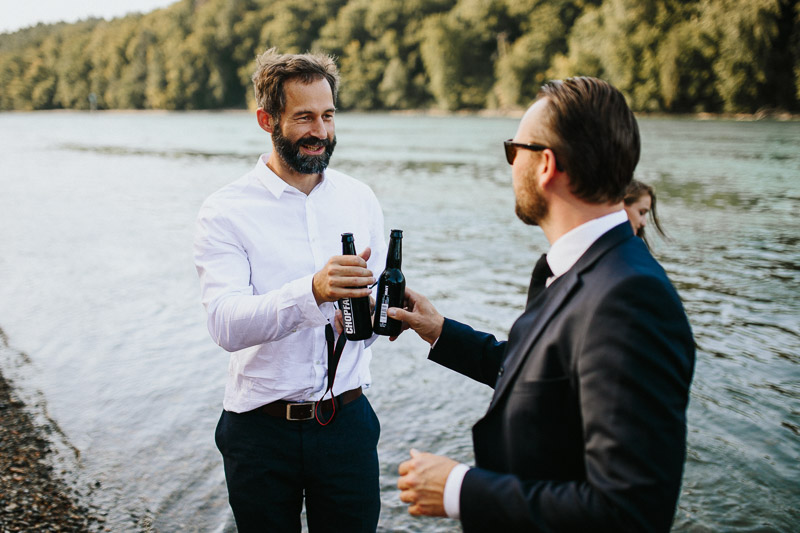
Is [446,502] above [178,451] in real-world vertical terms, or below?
above

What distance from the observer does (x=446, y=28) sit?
351 feet

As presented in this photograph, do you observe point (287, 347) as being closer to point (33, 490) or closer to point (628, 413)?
point (628, 413)

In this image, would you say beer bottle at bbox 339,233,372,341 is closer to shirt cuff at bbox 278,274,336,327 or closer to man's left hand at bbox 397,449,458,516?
shirt cuff at bbox 278,274,336,327

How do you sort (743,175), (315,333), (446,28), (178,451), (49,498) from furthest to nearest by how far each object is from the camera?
(446,28) → (743,175) → (178,451) → (49,498) → (315,333)

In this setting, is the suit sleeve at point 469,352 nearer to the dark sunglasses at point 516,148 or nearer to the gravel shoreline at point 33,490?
the dark sunglasses at point 516,148

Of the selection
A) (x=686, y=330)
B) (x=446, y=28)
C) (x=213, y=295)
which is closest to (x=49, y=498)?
(x=213, y=295)

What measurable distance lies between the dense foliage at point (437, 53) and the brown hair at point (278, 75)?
1170 centimetres

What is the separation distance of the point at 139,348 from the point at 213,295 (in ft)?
23.0

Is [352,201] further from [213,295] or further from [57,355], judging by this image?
[57,355]

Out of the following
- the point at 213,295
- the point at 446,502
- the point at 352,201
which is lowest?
the point at 446,502

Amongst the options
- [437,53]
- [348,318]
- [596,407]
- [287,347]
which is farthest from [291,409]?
[437,53]

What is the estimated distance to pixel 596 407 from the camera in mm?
1810

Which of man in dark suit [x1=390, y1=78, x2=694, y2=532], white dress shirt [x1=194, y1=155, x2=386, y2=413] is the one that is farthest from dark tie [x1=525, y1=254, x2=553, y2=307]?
white dress shirt [x1=194, y1=155, x2=386, y2=413]

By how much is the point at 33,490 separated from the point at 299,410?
146 inches
